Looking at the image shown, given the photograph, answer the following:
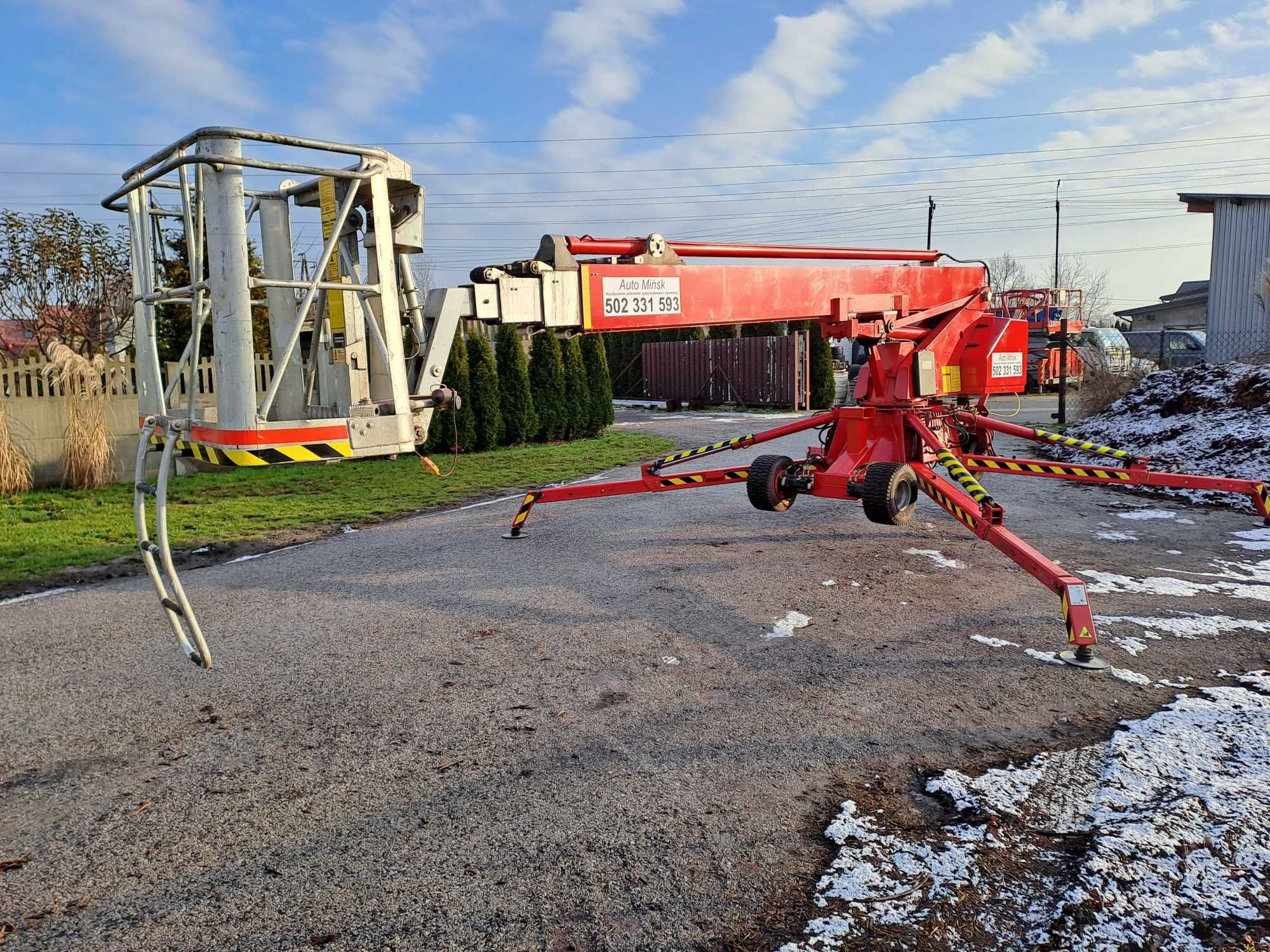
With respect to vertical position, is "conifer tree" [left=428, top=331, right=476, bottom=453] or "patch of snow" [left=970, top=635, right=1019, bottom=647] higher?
"conifer tree" [left=428, top=331, right=476, bottom=453]

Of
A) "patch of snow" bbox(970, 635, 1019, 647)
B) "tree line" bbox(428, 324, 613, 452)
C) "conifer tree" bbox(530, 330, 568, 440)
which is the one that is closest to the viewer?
"patch of snow" bbox(970, 635, 1019, 647)

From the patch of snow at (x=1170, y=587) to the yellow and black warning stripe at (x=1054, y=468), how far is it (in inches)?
33.7

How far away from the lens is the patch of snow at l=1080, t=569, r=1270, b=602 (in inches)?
231

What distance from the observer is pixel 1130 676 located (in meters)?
4.46

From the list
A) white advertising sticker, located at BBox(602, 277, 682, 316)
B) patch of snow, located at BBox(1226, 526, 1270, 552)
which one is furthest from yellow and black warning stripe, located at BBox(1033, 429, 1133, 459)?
white advertising sticker, located at BBox(602, 277, 682, 316)

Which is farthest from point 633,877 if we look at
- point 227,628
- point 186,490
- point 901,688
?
point 186,490

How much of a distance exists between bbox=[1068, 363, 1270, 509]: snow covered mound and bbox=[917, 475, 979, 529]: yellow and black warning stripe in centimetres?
481

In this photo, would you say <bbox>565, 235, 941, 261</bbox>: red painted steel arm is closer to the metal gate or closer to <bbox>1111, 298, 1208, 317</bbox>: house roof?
the metal gate

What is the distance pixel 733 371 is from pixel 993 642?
24.0m

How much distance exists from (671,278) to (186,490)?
25.5 feet

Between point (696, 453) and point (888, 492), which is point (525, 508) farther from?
point (888, 492)

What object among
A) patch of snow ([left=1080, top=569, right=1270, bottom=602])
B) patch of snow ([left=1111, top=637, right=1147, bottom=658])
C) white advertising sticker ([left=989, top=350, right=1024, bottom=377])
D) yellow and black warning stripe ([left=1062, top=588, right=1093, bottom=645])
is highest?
white advertising sticker ([left=989, top=350, right=1024, bottom=377])

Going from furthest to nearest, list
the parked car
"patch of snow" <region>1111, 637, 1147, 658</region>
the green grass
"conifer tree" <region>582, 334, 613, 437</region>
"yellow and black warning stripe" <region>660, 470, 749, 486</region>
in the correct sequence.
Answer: "conifer tree" <region>582, 334, 613, 437</region>
the parked car
the green grass
"yellow and black warning stripe" <region>660, 470, 749, 486</region>
"patch of snow" <region>1111, 637, 1147, 658</region>

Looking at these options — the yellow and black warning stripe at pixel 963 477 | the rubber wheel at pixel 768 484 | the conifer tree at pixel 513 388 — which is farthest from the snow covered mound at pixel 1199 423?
the conifer tree at pixel 513 388
